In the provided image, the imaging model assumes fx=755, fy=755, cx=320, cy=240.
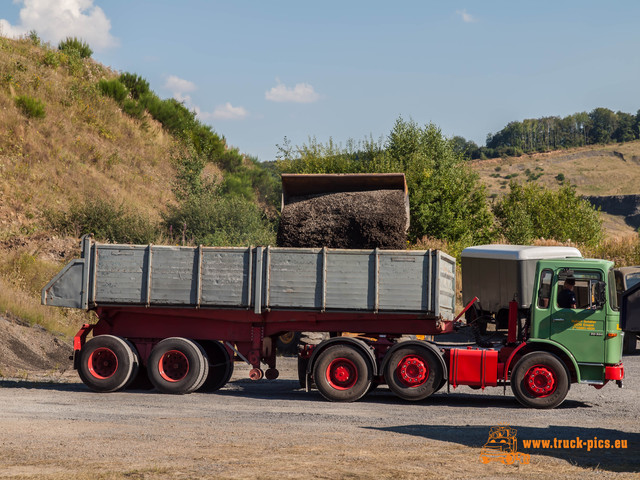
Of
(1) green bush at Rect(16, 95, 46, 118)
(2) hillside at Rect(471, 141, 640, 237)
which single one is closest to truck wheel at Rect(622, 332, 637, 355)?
(1) green bush at Rect(16, 95, 46, 118)

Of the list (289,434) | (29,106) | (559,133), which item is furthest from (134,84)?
(559,133)

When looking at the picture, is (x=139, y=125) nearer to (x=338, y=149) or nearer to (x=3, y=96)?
(x=3, y=96)

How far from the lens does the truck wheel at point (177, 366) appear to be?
13867 millimetres

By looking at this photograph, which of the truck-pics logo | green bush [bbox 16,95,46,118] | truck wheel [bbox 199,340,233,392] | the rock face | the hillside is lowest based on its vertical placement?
the truck-pics logo

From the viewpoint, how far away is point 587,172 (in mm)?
132375

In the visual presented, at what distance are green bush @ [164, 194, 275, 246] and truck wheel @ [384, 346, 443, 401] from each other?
1780 cm

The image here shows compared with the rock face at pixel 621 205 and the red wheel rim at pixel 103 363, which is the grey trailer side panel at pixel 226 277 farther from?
the rock face at pixel 621 205

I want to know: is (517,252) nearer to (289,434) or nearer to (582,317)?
(582,317)

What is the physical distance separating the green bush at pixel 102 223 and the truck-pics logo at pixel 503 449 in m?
22.2

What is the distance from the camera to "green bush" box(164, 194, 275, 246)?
102 ft

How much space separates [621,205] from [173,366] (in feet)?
367

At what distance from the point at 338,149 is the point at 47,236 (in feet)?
54.8

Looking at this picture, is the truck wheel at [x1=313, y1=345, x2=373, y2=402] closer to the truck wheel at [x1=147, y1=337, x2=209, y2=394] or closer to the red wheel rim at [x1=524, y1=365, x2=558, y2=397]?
the truck wheel at [x1=147, y1=337, x2=209, y2=394]

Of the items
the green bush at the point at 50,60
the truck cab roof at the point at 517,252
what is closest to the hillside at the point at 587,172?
the green bush at the point at 50,60
